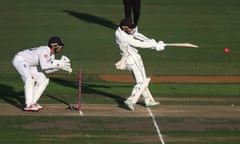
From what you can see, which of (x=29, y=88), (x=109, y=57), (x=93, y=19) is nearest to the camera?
(x=29, y=88)

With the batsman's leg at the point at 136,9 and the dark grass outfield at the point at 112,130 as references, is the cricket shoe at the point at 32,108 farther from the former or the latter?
the batsman's leg at the point at 136,9

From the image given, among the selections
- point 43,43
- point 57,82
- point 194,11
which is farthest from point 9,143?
point 194,11

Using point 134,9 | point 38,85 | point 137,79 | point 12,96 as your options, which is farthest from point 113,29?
point 38,85

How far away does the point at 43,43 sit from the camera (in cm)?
2873

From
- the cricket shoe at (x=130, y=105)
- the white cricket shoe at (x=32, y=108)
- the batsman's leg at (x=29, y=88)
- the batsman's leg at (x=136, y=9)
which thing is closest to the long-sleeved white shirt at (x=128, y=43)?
the cricket shoe at (x=130, y=105)

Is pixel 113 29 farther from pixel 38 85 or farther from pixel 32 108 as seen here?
pixel 32 108

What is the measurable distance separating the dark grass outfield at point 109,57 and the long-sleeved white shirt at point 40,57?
1.28 meters

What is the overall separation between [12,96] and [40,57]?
9.46ft

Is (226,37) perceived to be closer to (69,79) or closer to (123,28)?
(69,79)

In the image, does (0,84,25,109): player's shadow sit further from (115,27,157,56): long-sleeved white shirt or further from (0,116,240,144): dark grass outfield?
(115,27,157,56): long-sleeved white shirt

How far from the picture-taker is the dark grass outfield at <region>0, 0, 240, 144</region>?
17.8m

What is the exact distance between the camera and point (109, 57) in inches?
1091

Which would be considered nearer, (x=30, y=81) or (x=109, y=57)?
(x=30, y=81)

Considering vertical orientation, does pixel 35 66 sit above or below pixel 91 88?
above
